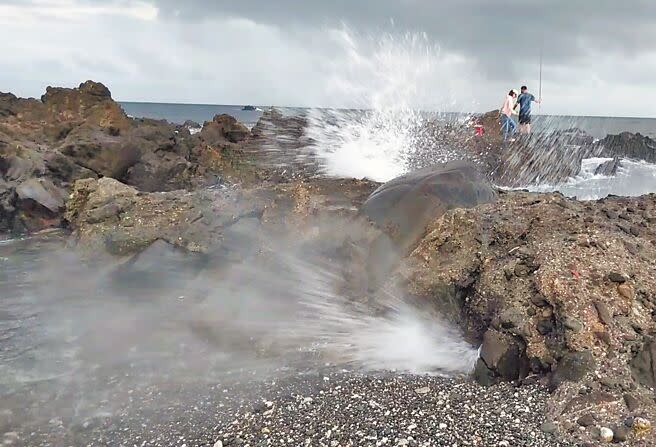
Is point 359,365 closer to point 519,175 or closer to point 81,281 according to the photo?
point 81,281

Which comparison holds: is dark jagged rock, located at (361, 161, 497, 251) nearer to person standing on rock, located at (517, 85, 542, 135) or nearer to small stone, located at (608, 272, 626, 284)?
small stone, located at (608, 272, 626, 284)

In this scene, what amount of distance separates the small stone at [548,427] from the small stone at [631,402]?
1.97ft

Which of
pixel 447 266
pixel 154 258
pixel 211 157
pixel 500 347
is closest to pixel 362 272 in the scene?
pixel 447 266

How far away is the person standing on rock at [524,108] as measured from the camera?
17.3 meters

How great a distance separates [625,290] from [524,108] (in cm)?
1326

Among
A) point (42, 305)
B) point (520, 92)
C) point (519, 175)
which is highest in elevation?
point (520, 92)

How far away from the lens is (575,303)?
5.30 metres

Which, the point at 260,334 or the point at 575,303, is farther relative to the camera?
the point at 260,334

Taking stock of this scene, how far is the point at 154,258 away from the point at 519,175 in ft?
38.5

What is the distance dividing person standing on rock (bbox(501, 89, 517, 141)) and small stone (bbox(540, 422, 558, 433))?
14.2 meters

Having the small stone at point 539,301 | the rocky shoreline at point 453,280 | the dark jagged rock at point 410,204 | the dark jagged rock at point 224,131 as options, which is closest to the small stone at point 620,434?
the rocky shoreline at point 453,280

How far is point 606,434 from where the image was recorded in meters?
4.17

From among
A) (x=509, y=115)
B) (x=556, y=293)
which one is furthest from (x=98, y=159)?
(x=556, y=293)

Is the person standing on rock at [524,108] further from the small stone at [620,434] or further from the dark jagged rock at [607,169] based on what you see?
the small stone at [620,434]
